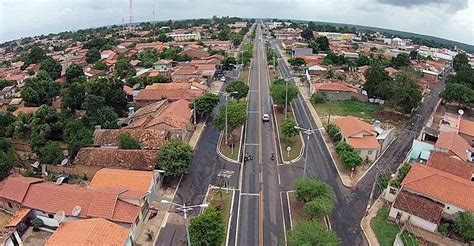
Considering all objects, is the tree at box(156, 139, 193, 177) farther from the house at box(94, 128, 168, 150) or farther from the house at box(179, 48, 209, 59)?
the house at box(179, 48, 209, 59)

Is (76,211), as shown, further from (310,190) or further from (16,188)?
(310,190)

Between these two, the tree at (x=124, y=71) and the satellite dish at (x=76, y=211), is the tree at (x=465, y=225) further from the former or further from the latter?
the tree at (x=124, y=71)

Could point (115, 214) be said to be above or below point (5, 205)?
above

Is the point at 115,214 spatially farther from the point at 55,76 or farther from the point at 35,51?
the point at 35,51

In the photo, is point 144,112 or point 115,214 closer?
point 115,214

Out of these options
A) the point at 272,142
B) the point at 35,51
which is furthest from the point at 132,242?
the point at 35,51

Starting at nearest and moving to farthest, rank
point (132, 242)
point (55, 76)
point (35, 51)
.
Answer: point (132, 242) < point (55, 76) < point (35, 51)

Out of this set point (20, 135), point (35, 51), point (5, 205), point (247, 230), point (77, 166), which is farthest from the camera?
point (35, 51)
